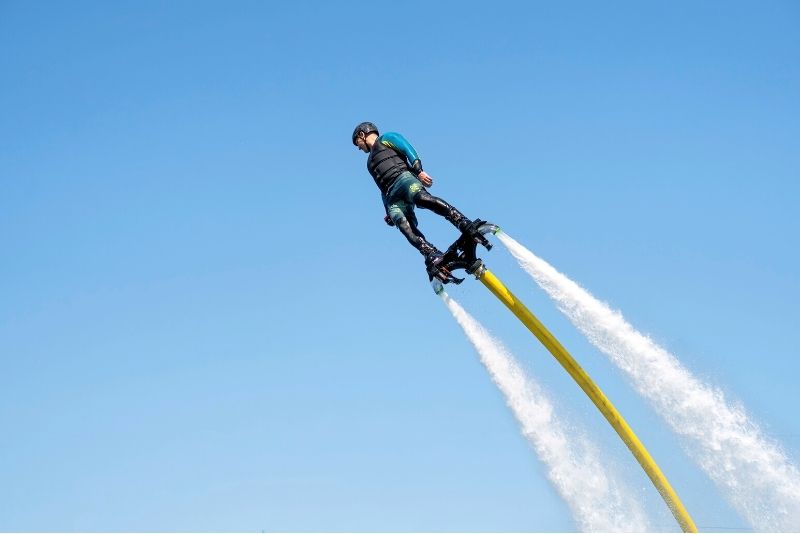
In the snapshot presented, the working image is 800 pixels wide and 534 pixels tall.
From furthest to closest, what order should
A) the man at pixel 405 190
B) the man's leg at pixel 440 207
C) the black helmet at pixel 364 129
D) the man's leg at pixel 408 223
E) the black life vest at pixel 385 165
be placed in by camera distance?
the black helmet at pixel 364 129 < the black life vest at pixel 385 165 < the man's leg at pixel 408 223 < the man at pixel 405 190 < the man's leg at pixel 440 207

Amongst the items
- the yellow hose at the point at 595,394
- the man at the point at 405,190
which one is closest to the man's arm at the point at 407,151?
the man at the point at 405,190

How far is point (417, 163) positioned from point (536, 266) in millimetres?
2970

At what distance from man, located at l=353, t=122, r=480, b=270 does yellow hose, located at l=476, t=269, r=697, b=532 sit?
111 centimetres

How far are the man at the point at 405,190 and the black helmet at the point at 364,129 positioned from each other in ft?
1.86

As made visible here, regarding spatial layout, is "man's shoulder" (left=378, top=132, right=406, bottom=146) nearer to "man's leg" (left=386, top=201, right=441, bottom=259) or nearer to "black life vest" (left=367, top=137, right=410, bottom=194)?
"black life vest" (left=367, top=137, right=410, bottom=194)

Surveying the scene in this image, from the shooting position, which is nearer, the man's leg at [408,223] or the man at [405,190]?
the man at [405,190]

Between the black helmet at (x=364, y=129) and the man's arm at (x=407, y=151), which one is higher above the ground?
the black helmet at (x=364, y=129)

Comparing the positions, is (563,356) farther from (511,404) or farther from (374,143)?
(374,143)

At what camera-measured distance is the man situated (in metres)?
17.5

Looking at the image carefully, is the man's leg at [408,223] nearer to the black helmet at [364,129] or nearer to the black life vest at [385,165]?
the black life vest at [385,165]

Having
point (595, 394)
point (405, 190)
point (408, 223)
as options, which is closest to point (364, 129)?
point (405, 190)

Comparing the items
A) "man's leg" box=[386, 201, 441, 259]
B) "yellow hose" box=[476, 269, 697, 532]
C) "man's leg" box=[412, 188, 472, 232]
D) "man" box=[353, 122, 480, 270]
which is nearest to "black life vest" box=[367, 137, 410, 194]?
"man" box=[353, 122, 480, 270]

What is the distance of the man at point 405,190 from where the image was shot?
17.5 m

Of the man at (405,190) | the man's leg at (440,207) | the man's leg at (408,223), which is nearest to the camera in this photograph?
the man's leg at (440,207)
